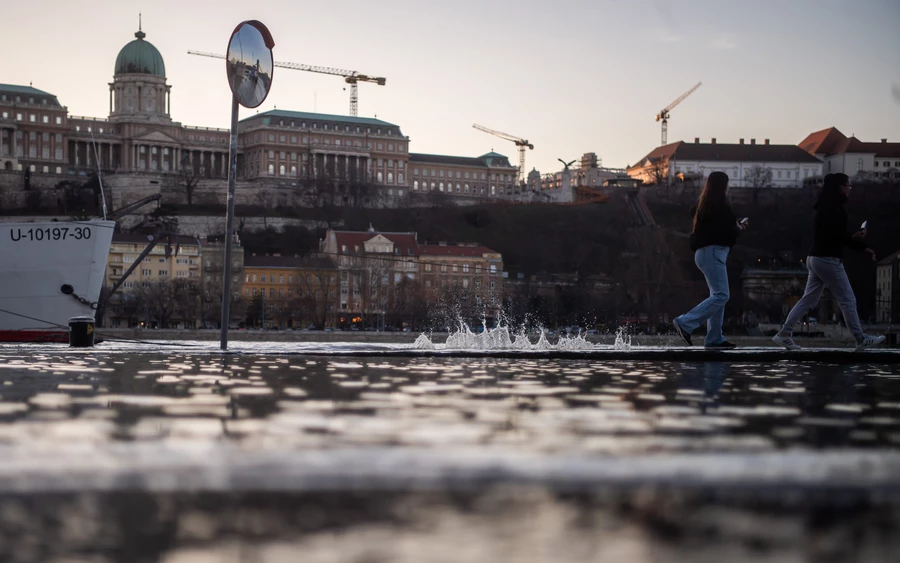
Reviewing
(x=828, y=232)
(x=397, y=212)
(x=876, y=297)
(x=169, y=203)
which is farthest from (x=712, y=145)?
(x=828, y=232)

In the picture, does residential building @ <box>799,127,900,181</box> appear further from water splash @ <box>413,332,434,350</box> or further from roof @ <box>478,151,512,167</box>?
water splash @ <box>413,332,434,350</box>

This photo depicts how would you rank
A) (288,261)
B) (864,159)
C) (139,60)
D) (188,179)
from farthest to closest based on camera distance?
(864,159), (139,60), (188,179), (288,261)

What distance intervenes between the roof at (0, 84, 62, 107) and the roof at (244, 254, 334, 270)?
64847 mm

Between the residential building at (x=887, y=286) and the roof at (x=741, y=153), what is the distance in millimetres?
69324

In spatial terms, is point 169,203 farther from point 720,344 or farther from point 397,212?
point 720,344

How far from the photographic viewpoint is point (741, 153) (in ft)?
572

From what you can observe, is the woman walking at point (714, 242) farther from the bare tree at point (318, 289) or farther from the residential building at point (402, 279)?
the bare tree at point (318, 289)

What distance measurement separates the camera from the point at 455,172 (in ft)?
604

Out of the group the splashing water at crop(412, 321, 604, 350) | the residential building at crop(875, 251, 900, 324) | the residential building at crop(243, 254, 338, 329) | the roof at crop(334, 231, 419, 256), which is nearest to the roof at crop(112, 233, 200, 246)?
the residential building at crop(243, 254, 338, 329)

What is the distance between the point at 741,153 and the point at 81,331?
562 feet

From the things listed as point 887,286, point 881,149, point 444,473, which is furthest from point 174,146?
point 444,473

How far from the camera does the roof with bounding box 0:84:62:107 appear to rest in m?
154

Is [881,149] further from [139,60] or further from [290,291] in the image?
[139,60]

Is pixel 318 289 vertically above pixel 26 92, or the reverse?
pixel 26 92
